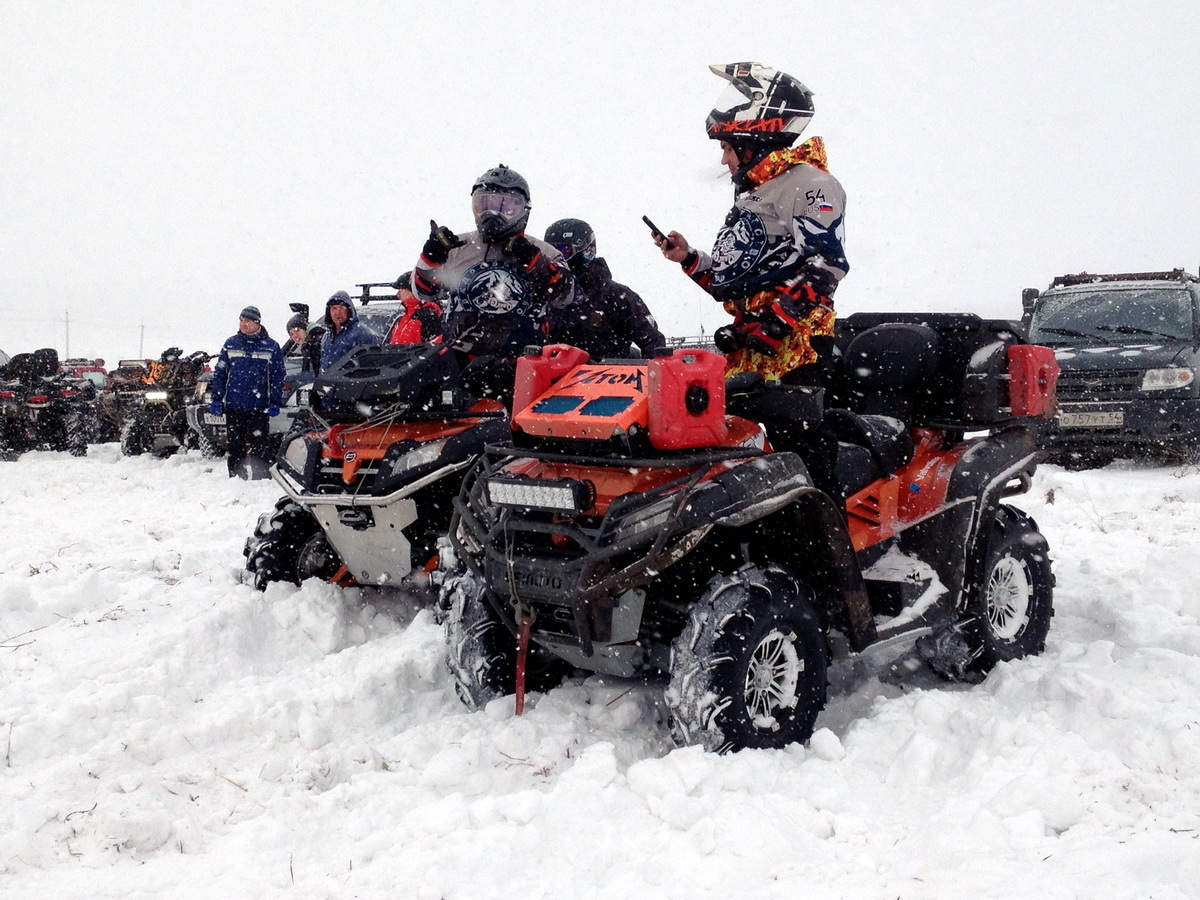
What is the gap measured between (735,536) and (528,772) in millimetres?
1098

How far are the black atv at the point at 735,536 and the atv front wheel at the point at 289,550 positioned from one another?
140 centimetres

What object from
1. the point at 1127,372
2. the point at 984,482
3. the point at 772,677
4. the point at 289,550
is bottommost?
the point at 772,677

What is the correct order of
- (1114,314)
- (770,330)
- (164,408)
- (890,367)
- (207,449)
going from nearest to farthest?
(770,330)
(890,367)
(1114,314)
(207,449)
(164,408)

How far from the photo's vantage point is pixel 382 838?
9.72 feet

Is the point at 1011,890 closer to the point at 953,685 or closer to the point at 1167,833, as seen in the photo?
the point at 1167,833

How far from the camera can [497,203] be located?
5.64m

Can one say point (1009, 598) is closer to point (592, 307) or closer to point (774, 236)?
point (774, 236)

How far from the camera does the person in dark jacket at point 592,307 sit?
704 cm

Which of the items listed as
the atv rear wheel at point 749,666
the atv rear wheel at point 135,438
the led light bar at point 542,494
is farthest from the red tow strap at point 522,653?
the atv rear wheel at point 135,438

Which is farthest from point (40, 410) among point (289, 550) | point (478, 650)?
point (478, 650)

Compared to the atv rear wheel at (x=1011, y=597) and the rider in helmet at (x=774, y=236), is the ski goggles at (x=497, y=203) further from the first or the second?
the atv rear wheel at (x=1011, y=597)

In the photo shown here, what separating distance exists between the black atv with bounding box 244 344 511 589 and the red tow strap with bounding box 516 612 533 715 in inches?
61.1

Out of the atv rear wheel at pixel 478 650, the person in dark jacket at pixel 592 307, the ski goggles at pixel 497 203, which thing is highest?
the ski goggles at pixel 497 203

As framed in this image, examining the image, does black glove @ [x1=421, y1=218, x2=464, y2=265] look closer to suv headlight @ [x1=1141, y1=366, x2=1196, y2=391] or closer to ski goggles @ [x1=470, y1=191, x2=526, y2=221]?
ski goggles @ [x1=470, y1=191, x2=526, y2=221]
